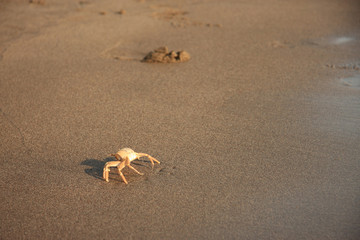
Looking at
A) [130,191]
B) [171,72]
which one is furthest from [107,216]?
[171,72]

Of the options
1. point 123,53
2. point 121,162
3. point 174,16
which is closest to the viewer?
point 121,162

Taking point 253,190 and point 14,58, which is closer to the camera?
point 253,190

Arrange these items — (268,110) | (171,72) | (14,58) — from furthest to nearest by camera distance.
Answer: (14,58), (171,72), (268,110)

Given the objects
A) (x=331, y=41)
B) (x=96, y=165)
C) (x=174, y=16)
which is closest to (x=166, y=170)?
(x=96, y=165)

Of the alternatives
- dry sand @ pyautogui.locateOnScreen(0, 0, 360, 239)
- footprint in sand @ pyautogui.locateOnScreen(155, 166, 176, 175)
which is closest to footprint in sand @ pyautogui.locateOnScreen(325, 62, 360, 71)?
dry sand @ pyautogui.locateOnScreen(0, 0, 360, 239)

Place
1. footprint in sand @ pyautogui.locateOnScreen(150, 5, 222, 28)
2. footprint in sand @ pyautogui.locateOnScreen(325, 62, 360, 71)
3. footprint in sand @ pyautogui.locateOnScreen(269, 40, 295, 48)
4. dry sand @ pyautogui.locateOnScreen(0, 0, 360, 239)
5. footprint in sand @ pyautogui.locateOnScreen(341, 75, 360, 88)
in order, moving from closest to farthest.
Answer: dry sand @ pyautogui.locateOnScreen(0, 0, 360, 239) < footprint in sand @ pyautogui.locateOnScreen(341, 75, 360, 88) < footprint in sand @ pyautogui.locateOnScreen(325, 62, 360, 71) < footprint in sand @ pyautogui.locateOnScreen(269, 40, 295, 48) < footprint in sand @ pyautogui.locateOnScreen(150, 5, 222, 28)

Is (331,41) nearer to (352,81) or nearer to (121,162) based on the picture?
(352,81)

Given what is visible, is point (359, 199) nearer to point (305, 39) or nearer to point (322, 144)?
point (322, 144)

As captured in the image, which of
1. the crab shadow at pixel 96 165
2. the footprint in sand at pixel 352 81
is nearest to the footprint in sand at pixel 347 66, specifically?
the footprint in sand at pixel 352 81

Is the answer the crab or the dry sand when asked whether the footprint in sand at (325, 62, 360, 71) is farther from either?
the crab
